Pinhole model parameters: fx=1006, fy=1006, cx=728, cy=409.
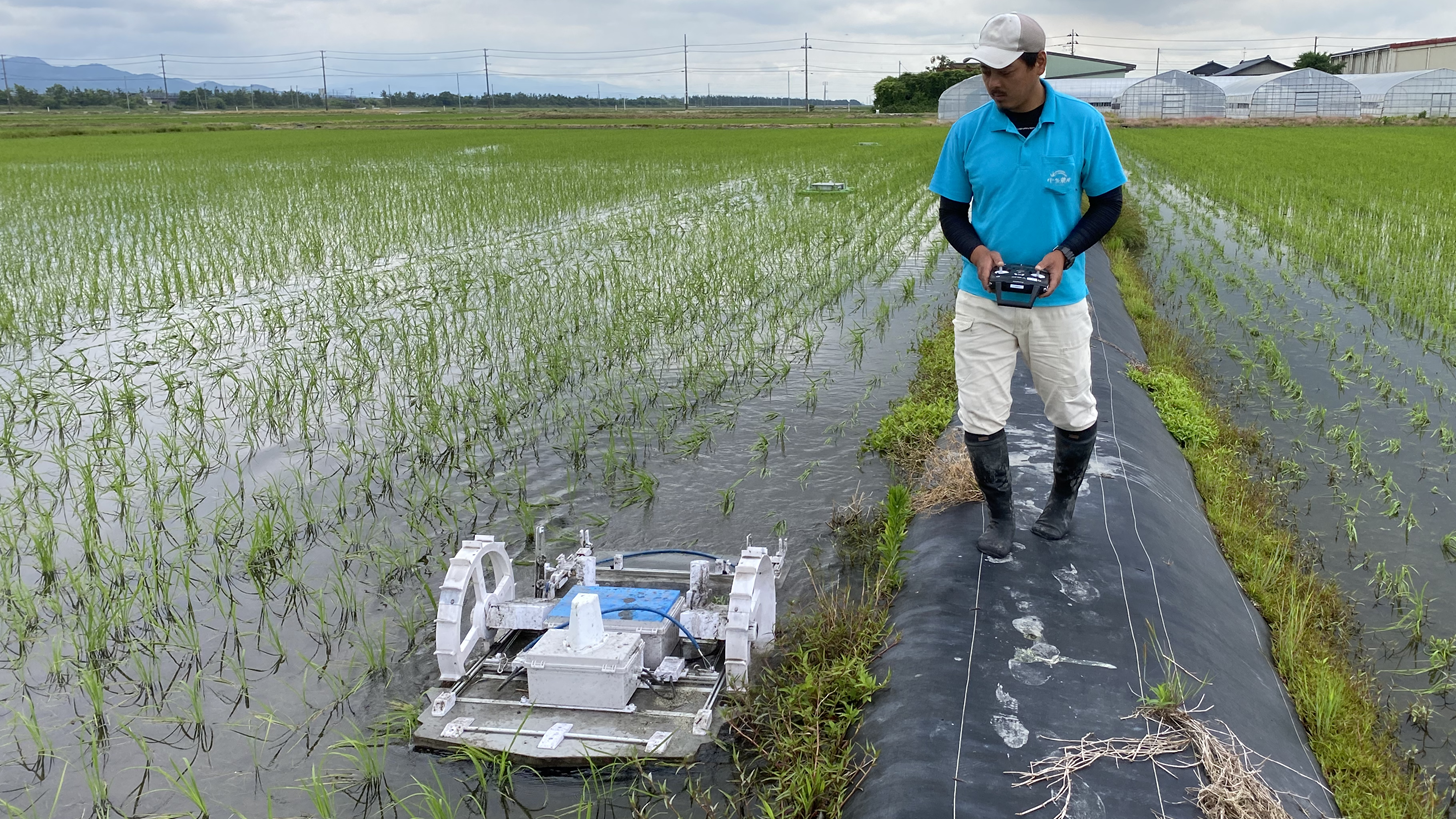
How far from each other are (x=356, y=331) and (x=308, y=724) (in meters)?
3.89

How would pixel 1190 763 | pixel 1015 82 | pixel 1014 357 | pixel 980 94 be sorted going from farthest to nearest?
pixel 980 94, pixel 1014 357, pixel 1015 82, pixel 1190 763

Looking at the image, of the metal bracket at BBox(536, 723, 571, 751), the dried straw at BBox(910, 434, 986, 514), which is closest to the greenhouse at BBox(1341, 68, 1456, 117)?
the dried straw at BBox(910, 434, 986, 514)

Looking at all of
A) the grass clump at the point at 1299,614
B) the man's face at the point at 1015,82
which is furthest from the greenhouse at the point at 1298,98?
the man's face at the point at 1015,82

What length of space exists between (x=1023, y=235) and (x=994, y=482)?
2.19 ft

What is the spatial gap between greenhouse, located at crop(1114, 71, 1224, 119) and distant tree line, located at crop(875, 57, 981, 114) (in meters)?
14.3

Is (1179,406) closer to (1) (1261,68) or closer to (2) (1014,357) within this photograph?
(2) (1014,357)

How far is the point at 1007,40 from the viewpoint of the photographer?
2.37 m

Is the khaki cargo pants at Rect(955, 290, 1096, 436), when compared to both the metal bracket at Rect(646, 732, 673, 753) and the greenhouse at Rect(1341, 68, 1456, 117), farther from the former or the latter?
the greenhouse at Rect(1341, 68, 1456, 117)

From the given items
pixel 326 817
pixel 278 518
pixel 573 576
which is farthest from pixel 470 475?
pixel 326 817

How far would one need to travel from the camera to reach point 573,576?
3.11 meters

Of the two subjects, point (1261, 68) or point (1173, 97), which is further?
point (1261, 68)

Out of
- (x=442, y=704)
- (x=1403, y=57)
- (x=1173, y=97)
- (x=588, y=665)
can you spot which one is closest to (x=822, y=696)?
(x=588, y=665)

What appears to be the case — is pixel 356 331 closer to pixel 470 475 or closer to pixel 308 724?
pixel 470 475

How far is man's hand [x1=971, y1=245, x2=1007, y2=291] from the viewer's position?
2.59 metres
